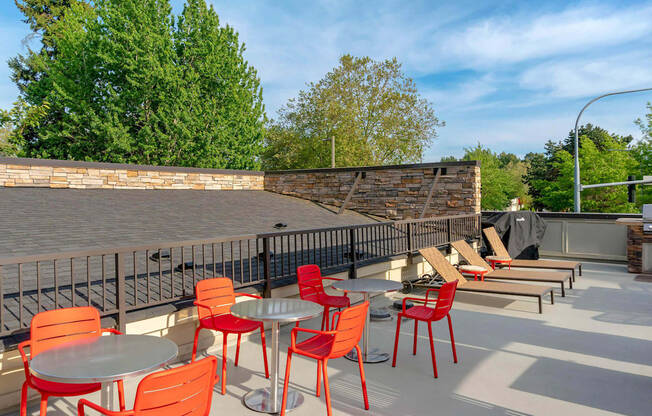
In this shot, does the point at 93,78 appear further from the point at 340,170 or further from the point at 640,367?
the point at 640,367

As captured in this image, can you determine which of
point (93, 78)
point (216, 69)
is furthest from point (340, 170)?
point (93, 78)

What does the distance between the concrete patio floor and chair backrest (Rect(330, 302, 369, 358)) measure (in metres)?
0.53

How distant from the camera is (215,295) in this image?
173 inches

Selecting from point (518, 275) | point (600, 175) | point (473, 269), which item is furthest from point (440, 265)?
point (600, 175)

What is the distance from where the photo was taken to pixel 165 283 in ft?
17.0

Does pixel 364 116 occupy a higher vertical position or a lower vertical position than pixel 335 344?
higher

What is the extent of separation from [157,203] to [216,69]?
49.5 ft

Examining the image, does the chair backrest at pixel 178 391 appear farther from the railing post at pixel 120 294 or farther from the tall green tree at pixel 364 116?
the tall green tree at pixel 364 116

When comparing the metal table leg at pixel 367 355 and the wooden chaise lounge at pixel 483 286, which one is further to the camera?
the wooden chaise lounge at pixel 483 286

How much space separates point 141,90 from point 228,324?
792 inches

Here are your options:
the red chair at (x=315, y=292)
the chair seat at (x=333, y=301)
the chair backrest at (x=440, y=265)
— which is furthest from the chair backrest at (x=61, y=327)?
the chair backrest at (x=440, y=265)

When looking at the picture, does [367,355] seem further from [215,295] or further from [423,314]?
[215,295]

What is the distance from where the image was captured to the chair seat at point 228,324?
388 centimetres

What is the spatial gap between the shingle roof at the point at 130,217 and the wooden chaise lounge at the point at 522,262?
3.52 metres
